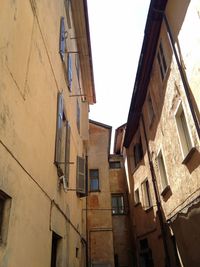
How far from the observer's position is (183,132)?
26.4ft

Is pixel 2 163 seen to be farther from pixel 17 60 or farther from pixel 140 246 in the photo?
pixel 140 246

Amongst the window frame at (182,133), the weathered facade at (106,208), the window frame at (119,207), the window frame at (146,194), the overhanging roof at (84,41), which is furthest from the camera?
the window frame at (119,207)

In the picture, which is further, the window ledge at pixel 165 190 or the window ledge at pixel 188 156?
the window ledge at pixel 165 190

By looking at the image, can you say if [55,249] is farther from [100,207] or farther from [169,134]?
[100,207]

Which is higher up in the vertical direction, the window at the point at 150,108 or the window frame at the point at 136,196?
the window at the point at 150,108

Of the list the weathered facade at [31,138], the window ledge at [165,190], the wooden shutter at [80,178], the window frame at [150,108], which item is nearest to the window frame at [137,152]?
the window frame at [150,108]

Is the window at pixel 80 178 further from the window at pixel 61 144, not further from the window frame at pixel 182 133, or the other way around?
the window frame at pixel 182 133

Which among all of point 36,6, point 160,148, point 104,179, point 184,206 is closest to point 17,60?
point 36,6

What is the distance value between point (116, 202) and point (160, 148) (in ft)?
26.0

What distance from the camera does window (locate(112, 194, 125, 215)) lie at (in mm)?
16709

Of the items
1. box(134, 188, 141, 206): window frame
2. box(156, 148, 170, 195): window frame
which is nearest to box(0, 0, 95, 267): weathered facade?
box(156, 148, 170, 195): window frame

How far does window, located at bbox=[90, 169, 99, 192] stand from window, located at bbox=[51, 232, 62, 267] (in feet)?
28.8

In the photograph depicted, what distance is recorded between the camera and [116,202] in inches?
675

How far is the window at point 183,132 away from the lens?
7.76 metres
